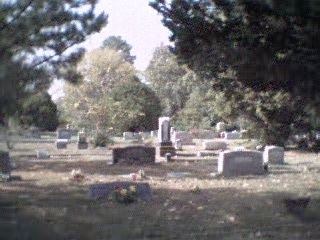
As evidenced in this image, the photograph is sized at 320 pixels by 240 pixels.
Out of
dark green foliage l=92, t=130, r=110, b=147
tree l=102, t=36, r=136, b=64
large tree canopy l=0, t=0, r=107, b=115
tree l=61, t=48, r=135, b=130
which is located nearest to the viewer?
large tree canopy l=0, t=0, r=107, b=115

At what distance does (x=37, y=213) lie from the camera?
379 inches

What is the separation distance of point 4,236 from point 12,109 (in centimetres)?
220

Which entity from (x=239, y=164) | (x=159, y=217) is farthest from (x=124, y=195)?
(x=239, y=164)

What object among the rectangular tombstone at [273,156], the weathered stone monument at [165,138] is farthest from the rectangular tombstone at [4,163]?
the weathered stone monument at [165,138]

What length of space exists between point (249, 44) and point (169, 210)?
3.32 m

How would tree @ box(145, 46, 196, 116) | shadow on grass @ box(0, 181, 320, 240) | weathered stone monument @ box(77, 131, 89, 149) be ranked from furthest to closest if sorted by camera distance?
tree @ box(145, 46, 196, 116) < weathered stone monument @ box(77, 131, 89, 149) < shadow on grass @ box(0, 181, 320, 240)

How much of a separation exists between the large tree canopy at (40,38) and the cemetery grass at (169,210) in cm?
198

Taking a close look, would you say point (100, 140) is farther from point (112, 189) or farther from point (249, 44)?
point (249, 44)

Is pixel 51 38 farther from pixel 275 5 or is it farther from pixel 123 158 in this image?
pixel 123 158

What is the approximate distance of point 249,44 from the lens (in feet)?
29.0

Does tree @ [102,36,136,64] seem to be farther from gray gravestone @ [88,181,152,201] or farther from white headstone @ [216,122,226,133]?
gray gravestone @ [88,181,152,201]

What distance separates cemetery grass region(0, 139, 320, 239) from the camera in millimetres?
8188

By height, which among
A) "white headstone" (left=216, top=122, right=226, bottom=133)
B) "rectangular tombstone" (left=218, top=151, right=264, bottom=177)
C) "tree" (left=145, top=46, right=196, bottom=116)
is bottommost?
"rectangular tombstone" (left=218, top=151, right=264, bottom=177)

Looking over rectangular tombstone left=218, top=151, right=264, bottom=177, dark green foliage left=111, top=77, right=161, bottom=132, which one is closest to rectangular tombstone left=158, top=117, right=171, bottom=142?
dark green foliage left=111, top=77, right=161, bottom=132
